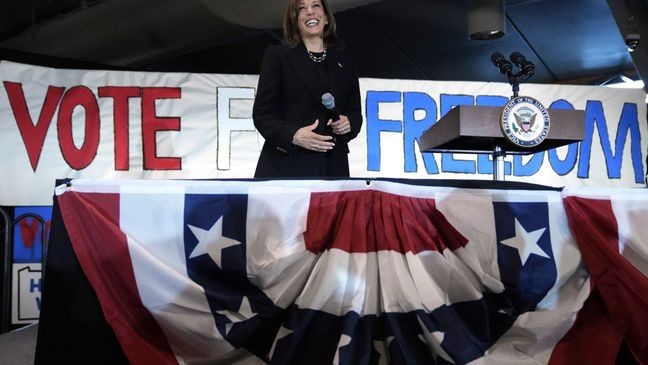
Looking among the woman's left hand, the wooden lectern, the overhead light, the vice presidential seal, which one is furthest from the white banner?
the woman's left hand

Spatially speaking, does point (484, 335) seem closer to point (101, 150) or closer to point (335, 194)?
point (335, 194)

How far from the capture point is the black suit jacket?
1.47 metres

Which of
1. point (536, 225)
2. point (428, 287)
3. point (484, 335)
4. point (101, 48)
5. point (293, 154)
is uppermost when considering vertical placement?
point (101, 48)

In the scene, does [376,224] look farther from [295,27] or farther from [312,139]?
[295,27]

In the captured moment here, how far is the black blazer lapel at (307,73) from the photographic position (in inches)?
59.6

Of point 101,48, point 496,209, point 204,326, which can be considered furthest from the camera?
point 101,48

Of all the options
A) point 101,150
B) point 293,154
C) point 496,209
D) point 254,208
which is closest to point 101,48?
point 101,150

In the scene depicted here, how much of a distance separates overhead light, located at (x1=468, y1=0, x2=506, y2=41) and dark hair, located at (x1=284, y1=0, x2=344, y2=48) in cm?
180

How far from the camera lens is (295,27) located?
1.60m

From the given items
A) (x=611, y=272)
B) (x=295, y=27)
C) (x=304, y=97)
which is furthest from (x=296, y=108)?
(x=611, y=272)

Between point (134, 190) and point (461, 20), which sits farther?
point (461, 20)

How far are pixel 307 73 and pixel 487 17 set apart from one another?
2006 mm

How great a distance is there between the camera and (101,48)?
3555mm

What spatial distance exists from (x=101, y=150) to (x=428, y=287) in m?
2.35
